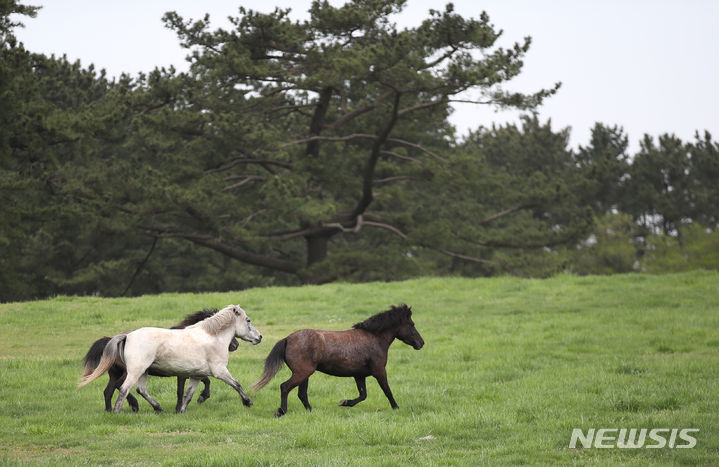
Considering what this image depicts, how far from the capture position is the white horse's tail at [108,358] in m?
11.4

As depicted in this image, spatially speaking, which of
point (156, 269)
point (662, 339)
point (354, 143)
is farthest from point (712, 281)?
point (156, 269)

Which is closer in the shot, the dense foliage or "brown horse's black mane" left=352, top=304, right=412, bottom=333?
"brown horse's black mane" left=352, top=304, right=412, bottom=333

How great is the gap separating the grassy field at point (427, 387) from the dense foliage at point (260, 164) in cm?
1031

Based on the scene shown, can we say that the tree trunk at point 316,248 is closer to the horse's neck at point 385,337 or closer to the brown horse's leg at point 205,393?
the brown horse's leg at point 205,393

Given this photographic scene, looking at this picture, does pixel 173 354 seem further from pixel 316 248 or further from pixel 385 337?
pixel 316 248

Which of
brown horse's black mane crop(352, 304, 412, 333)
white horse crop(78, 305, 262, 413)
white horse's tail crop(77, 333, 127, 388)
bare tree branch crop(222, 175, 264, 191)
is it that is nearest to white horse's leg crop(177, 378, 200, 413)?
white horse crop(78, 305, 262, 413)

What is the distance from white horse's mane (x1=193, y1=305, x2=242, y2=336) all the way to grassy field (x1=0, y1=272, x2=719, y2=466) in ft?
3.88

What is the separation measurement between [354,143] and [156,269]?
44.5 ft

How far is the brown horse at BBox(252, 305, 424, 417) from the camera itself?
1162 centimetres

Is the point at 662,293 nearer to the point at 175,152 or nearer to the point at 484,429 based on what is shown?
the point at 484,429

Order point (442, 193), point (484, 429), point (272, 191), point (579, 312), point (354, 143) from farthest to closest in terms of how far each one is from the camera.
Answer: point (442, 193) → point (354, 143) → point (272, 191) → point (579, 312) → point (484, 429)

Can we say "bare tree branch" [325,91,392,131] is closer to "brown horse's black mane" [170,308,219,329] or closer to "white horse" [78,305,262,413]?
"brown horse's black mane" [170,308,219,329]

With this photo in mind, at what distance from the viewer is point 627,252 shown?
57.8 meters

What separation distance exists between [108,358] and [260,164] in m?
30.6
